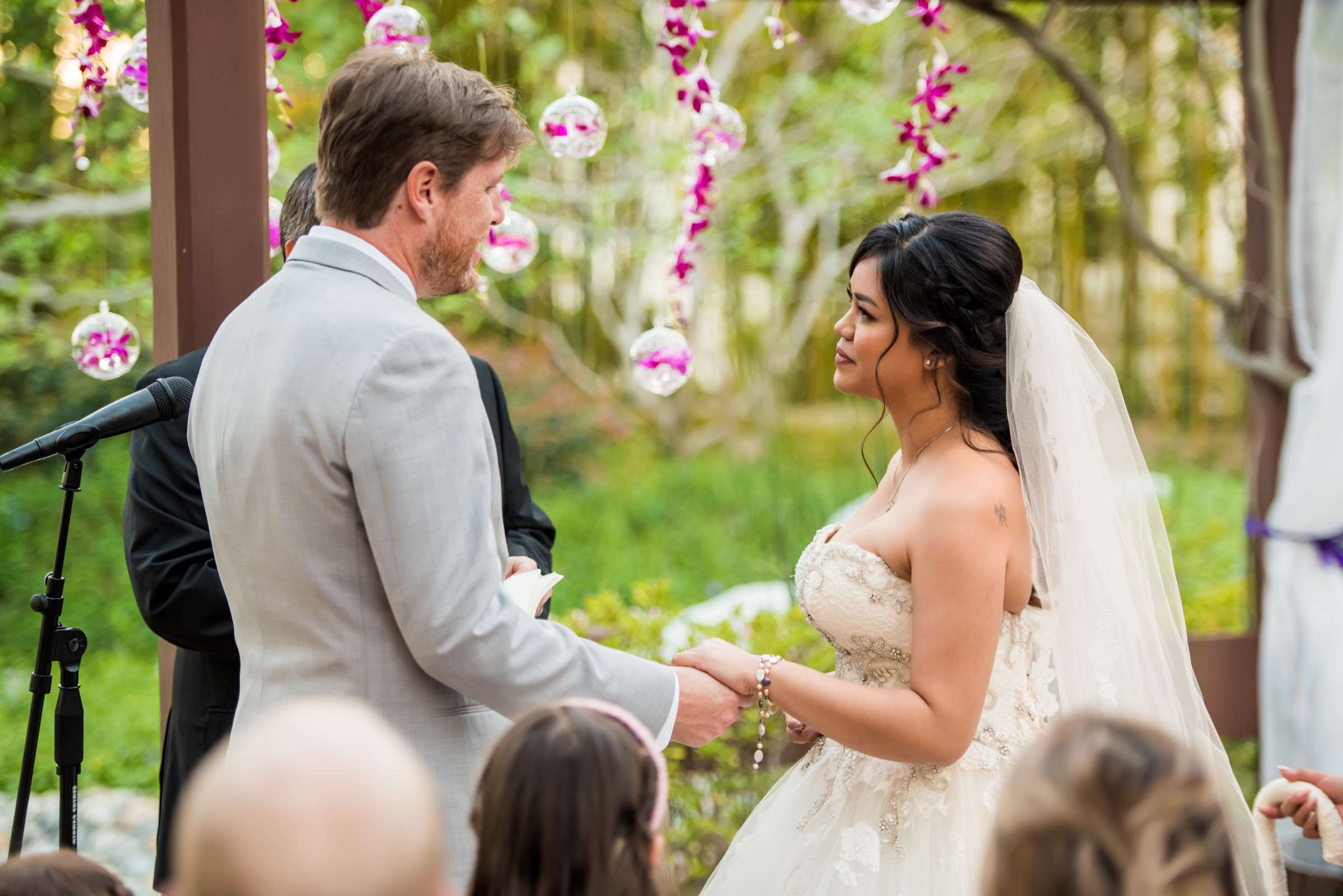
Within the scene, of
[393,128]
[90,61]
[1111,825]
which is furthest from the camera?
[90,61]

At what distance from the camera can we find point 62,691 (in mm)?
1999

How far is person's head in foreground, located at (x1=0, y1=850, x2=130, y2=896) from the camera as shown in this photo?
4.15 ft

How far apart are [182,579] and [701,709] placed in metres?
1.05

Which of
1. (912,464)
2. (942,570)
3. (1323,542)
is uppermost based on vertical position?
(912,464)

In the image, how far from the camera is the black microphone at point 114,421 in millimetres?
1893

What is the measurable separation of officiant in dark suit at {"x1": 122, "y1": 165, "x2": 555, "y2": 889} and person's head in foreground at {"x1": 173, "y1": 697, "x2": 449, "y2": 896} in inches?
51.9

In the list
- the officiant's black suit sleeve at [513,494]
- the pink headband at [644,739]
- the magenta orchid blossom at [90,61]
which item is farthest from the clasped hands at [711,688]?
the magenta orchid blossom at [90,61]

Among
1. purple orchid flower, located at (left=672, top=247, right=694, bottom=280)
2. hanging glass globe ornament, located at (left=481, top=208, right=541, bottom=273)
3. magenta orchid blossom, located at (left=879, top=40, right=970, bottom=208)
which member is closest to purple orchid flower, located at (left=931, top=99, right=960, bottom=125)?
magenta orchid blossom, located at (left=879, top=40, right=970, bottom=208)

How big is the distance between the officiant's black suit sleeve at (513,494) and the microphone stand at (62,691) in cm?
109

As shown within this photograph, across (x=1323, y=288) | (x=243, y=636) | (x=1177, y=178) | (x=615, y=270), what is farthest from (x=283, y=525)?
(x=1177, y=178)

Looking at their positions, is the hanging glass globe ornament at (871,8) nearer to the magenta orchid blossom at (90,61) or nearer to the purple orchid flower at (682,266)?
the purple orchid flower at (682,266)

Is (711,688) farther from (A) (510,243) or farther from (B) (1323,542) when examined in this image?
(B) (1323,542)

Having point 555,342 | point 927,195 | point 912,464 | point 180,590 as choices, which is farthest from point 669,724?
point 555,342

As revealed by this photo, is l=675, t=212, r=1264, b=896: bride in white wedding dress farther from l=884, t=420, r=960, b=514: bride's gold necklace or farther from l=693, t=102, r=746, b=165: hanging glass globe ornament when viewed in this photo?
l=693, t=102, r=746, b=165: hanging glass globe ornament
